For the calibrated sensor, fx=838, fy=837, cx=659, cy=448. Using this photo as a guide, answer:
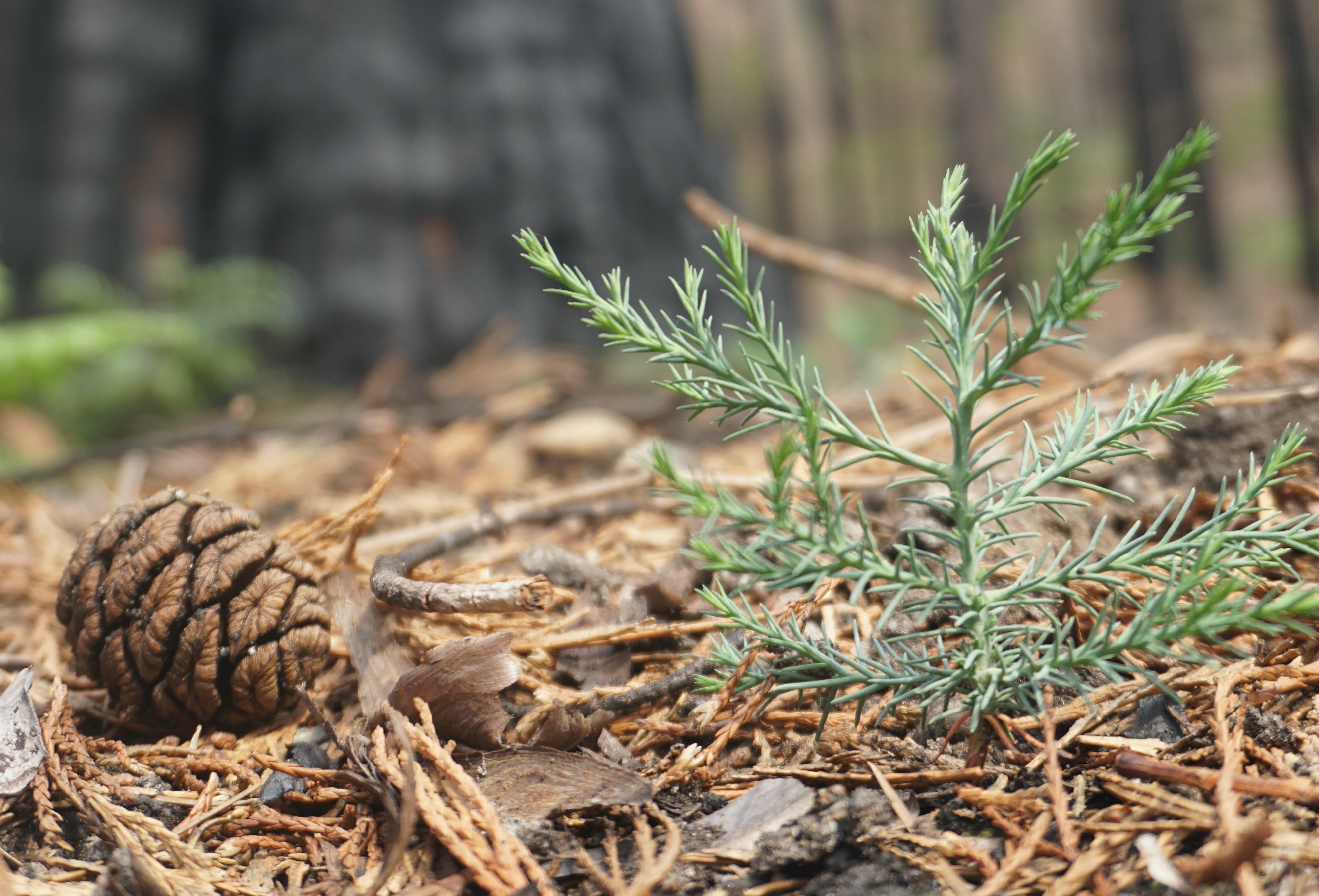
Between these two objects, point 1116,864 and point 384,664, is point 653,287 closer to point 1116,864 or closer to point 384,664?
point 384,664

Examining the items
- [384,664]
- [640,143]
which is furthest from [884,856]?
[640,143]

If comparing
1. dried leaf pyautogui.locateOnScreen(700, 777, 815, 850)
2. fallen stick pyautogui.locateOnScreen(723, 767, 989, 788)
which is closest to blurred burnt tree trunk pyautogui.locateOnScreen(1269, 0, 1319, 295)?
fallen stick pyautogui.locateOnScreen(723, 767, 989, 788)

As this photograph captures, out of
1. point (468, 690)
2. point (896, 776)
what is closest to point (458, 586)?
point (468, 690)

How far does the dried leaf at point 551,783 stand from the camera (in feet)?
2.71

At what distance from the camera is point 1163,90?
6.74 meters

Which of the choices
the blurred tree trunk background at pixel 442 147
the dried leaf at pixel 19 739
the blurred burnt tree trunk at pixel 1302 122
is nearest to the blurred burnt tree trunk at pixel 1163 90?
the blurred tree trunk background at pixel 442 147

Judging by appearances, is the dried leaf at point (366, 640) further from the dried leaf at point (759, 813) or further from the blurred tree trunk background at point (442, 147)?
the blurred tree trunk background at point (442, 147)

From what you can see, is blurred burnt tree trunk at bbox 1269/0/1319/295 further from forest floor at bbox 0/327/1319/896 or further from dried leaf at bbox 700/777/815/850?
dried leaf at bbox 700/777/815/850

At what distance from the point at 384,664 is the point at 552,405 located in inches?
73.9

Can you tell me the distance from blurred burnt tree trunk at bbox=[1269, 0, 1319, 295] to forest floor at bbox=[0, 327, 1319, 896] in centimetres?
689

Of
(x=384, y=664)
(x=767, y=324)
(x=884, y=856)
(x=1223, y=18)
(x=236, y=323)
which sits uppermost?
(x=1223, y=18)

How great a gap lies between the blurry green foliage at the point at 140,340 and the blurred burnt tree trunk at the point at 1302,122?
7491 mm

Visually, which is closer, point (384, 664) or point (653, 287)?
point (384, 664)

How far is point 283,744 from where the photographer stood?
40.1 inches
